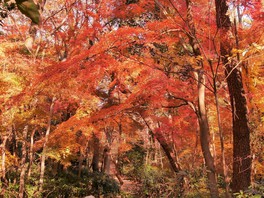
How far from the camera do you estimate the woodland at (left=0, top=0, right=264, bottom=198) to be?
5645 millimetres

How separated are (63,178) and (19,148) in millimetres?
6072

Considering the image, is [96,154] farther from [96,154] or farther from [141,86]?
[141,86]

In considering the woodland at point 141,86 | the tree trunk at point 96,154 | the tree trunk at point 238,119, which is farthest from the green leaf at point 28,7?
the tree trunk at point 96,154

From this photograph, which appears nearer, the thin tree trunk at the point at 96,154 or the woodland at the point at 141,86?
the woodland at the point at 141,86

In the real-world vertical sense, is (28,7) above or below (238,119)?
below

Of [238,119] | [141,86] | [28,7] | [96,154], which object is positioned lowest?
[28,7]

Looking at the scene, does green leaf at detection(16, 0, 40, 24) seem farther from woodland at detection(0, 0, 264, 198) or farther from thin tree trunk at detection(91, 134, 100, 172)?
thin tree trunk at detection(91, 134, 100, 172)

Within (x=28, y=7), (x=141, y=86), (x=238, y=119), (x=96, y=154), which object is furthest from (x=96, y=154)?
(x=28, y=7)

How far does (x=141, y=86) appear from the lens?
9211 mm

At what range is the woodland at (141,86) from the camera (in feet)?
18.5

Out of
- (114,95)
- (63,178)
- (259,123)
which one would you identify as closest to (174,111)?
(114,95)

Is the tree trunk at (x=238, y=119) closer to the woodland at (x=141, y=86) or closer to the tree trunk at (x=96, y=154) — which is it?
the woodland at (x=141, y=86)

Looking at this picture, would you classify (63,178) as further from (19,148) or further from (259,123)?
(259,123)

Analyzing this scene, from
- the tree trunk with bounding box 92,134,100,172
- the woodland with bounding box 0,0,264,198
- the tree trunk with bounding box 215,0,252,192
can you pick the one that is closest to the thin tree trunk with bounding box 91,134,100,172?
the tree trunk with bounding box 92,134,100,172
